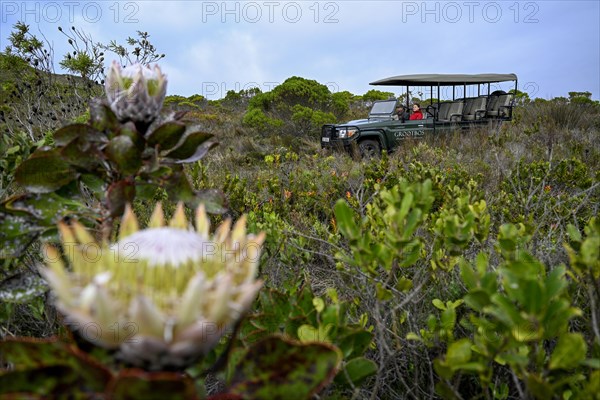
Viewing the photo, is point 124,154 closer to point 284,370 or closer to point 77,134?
point 77,134

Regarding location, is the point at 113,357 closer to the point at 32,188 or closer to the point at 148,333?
the point at 148,333

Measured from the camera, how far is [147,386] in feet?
1.60

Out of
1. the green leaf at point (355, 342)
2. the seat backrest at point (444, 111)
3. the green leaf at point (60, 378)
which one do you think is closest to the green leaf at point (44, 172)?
the green leaf at point (60, 378)

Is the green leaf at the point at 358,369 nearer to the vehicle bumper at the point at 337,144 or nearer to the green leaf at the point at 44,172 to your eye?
the green leaf at the point at 44,172

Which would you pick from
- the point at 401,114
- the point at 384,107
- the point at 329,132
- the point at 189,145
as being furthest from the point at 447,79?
the point at 189,145

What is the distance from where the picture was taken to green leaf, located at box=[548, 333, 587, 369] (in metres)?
0.80

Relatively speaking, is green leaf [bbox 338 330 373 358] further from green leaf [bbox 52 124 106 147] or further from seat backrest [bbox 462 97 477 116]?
seat backrest [bbox 462 97 477 116]

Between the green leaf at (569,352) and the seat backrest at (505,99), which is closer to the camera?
the green leaf at (569,352)

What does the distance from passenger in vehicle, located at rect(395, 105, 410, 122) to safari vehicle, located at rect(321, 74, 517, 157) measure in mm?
89

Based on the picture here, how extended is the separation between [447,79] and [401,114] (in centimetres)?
163

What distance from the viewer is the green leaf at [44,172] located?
944 millimetres

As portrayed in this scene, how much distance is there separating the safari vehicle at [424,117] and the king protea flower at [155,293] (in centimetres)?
909

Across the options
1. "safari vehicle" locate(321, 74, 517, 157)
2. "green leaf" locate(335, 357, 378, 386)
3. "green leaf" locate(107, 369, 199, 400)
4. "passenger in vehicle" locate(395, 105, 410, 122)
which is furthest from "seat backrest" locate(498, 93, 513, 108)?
"green leaf" locate(107, 369, 199, 400)

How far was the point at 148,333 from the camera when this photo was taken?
1.67ft
